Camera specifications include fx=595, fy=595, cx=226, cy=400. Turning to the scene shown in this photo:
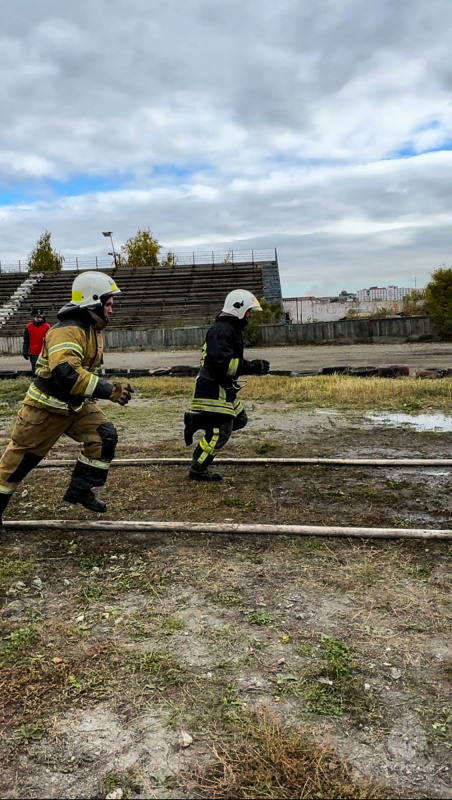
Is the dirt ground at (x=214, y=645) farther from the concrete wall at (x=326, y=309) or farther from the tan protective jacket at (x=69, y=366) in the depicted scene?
the concrete wall at (x=326, y=309)

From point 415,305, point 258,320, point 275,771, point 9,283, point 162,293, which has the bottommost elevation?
point 275,771

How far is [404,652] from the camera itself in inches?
108

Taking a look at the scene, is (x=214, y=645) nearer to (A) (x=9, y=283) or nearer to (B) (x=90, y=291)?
(B) (x=90, y=291)

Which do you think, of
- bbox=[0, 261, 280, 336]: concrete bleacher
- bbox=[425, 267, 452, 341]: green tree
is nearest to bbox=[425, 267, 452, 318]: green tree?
bbox=[425, 267, 452, 341]: green tree

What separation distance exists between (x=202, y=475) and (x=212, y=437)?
0.39 metres

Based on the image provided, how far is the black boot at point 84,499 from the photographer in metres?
4.60

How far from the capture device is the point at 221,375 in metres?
5.55

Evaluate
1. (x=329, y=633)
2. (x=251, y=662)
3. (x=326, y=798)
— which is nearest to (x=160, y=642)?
(x=251, y=662)

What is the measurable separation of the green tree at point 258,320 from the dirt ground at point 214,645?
2022 cm

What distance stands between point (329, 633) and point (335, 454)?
4097 mm

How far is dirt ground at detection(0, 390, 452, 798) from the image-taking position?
216cm

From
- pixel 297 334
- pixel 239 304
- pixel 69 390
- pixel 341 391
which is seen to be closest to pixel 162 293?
pixel 297 334

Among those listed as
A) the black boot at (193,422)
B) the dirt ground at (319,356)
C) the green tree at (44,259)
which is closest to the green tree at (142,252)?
the green tree at (44,259)

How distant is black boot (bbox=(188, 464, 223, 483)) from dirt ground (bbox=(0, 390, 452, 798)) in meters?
0.52
